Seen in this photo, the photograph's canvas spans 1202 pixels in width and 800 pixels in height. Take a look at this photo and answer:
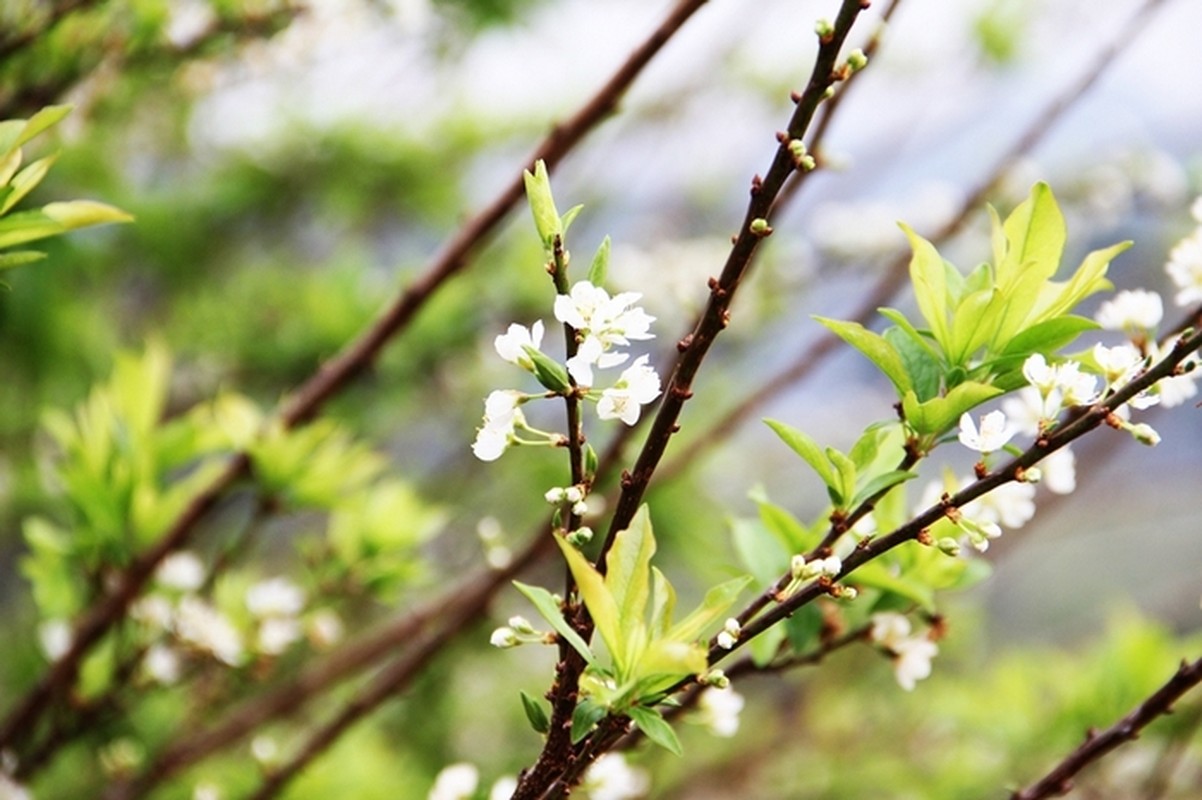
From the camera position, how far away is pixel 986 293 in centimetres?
42

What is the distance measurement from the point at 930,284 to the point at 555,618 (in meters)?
0.23

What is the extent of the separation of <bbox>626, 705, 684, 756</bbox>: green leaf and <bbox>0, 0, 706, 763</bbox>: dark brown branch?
428 mm

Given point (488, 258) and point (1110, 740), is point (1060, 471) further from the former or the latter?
point (488, 258)

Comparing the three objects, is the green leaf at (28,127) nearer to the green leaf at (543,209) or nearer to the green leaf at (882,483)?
the green leaf at (543,209)

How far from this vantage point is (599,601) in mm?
337

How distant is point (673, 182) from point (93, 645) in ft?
7.37

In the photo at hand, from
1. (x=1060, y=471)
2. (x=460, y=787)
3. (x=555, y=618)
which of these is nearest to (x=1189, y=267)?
(x=1060, y=471)

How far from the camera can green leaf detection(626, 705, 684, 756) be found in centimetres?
35

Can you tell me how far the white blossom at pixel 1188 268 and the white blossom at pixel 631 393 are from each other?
0.81 ft

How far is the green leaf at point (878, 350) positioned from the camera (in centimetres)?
39

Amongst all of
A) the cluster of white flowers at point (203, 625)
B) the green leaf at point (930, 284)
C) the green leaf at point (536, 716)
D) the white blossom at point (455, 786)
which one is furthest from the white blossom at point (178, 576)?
the green leaf at point (930, 284)

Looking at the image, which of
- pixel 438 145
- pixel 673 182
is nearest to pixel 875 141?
pixel 673 182

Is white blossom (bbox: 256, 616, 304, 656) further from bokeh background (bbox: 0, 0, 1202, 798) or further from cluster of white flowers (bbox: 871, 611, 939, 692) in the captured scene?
cluster of white flowers (bbox: 871, 611, 939, 692)

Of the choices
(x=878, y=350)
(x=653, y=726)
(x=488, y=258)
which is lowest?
(x=488, y=258)
